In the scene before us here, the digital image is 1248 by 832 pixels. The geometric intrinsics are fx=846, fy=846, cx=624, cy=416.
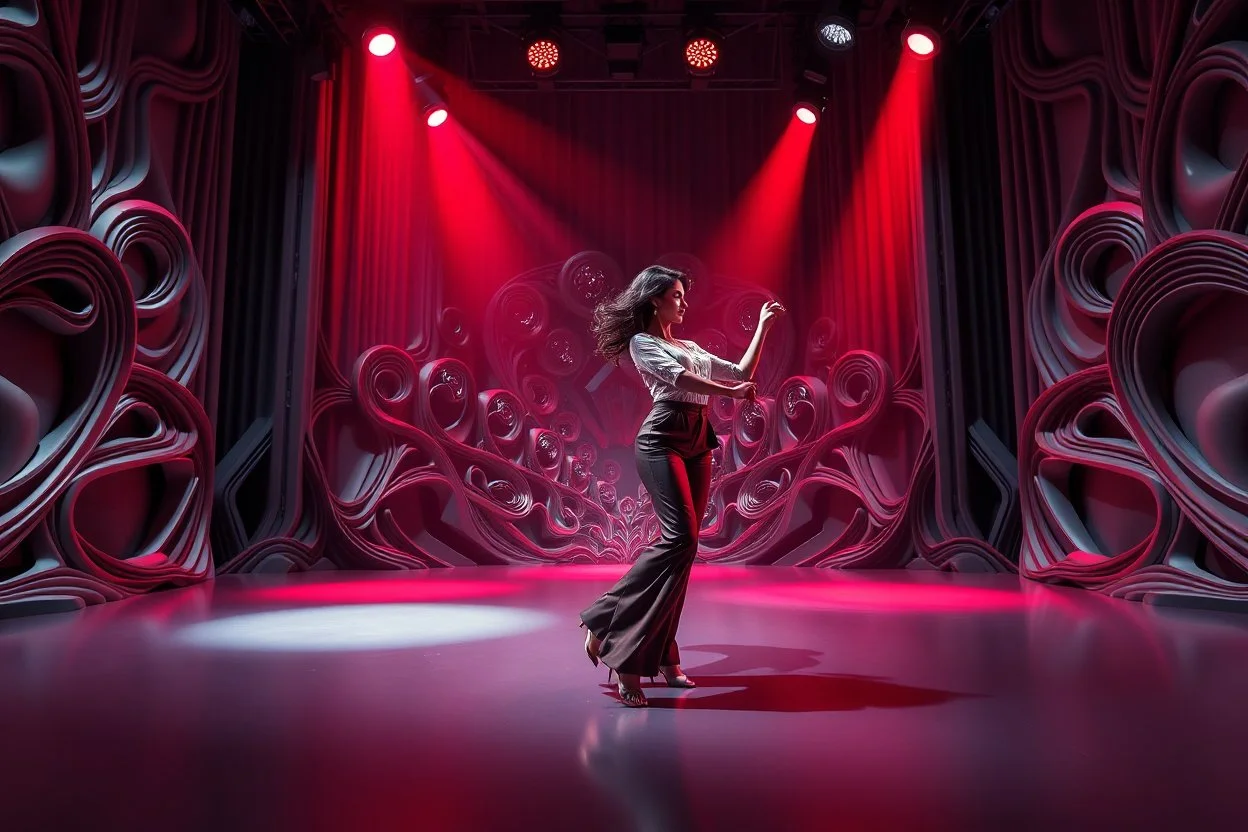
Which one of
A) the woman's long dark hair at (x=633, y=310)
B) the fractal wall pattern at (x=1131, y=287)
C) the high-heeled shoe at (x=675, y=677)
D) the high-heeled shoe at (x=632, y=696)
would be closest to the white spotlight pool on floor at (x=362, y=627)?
the high-heeled shoe at (x=675, y=677)

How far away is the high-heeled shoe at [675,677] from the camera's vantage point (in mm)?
2508

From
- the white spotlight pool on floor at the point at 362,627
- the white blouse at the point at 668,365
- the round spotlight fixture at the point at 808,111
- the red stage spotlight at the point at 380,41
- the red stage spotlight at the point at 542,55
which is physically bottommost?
the white spotlight pool on floor at the point at 362,627

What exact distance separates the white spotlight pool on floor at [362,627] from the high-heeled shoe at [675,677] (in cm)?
102

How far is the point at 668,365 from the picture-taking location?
7.77ft

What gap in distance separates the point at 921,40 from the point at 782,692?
17.6 feet

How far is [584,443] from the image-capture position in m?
7.90

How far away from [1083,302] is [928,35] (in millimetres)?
2306

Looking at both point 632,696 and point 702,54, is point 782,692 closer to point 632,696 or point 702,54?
point 632,696

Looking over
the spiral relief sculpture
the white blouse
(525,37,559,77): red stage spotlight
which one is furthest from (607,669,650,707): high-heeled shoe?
(525,37,559,77): red stage spotlight

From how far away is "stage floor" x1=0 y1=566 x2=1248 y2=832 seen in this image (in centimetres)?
150

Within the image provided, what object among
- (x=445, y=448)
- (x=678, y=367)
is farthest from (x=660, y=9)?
(x=678, y=367)

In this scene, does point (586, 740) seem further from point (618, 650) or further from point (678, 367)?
point (678, 367)

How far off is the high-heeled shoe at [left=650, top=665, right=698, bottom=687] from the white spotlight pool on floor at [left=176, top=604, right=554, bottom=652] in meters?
Answer: 1.02

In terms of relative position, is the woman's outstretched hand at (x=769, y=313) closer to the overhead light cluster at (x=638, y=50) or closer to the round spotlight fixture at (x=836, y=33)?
the round spotlight fixture at (x=836, y=33)
